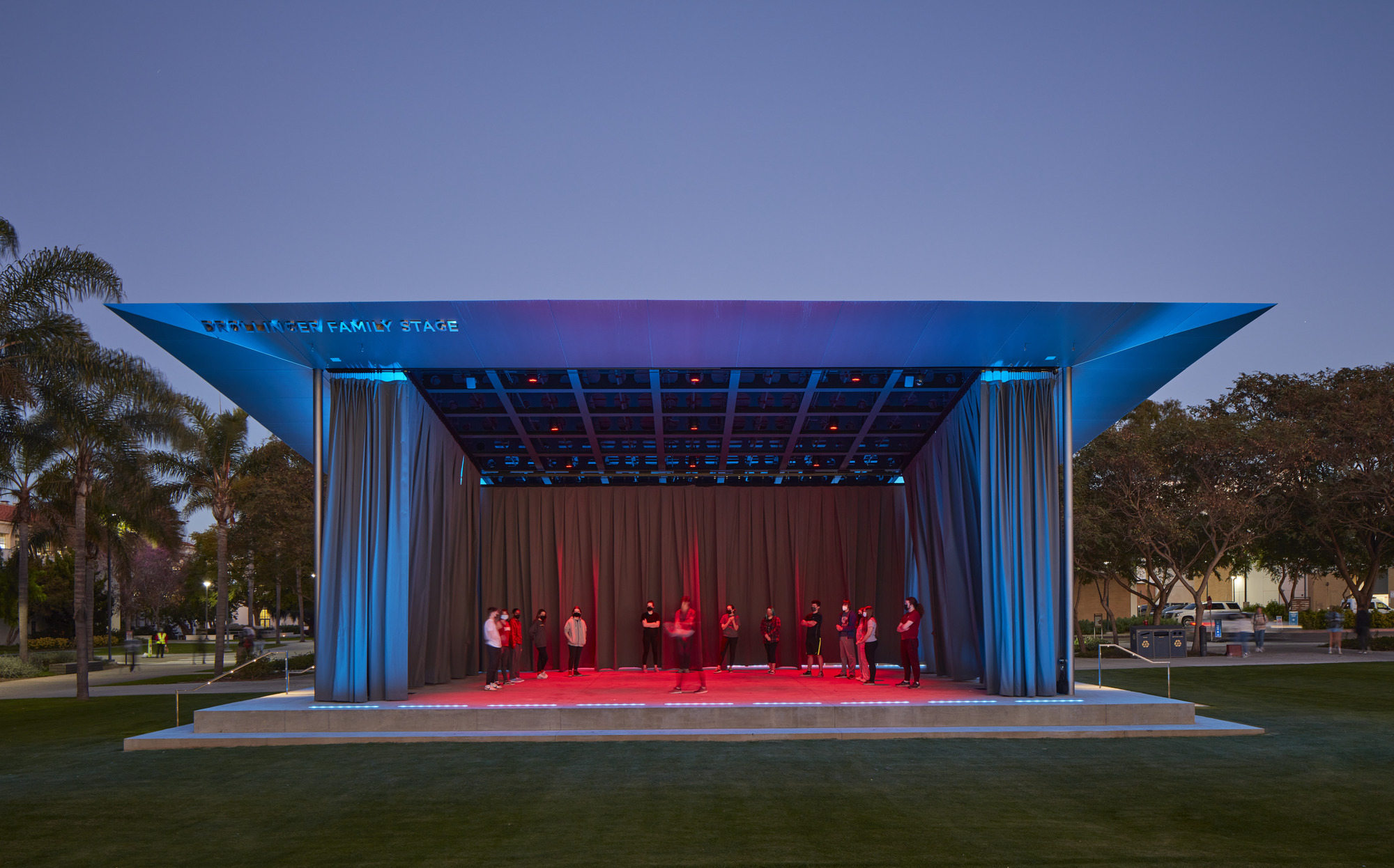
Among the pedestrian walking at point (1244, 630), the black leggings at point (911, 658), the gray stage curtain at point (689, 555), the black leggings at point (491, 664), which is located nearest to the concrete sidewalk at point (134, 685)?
the black leggings at point (491, 664)


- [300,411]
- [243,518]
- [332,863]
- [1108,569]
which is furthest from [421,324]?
[1108,569]

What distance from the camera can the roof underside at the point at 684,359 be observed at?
12438 mm

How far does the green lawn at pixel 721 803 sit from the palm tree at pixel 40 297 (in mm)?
8101

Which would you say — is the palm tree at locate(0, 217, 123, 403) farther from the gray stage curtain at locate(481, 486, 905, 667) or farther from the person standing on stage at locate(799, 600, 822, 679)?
the person standing on stage at locate(799, 600, 822, 679)

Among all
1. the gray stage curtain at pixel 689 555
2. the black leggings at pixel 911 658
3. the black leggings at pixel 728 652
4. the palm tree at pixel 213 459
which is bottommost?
the black leggings at pixel 728 652

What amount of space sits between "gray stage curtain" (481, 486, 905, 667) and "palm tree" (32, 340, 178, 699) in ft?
25.2

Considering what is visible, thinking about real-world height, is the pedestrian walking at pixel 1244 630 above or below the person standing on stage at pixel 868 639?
below

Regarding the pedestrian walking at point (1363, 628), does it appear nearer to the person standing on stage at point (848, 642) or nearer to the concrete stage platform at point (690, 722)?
the person standing on stage at point (848, 642)

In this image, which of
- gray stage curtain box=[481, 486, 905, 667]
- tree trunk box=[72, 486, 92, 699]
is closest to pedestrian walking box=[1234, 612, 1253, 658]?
gray stage curtain box=[481, 486, 905, 667]

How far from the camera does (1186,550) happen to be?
32.0 m

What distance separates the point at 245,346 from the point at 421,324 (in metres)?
2.58

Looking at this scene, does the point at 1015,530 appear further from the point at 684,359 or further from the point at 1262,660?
the point at 1262,660

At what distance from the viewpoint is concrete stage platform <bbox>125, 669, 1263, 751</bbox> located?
501 inches

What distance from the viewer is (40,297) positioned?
62.5 ft
